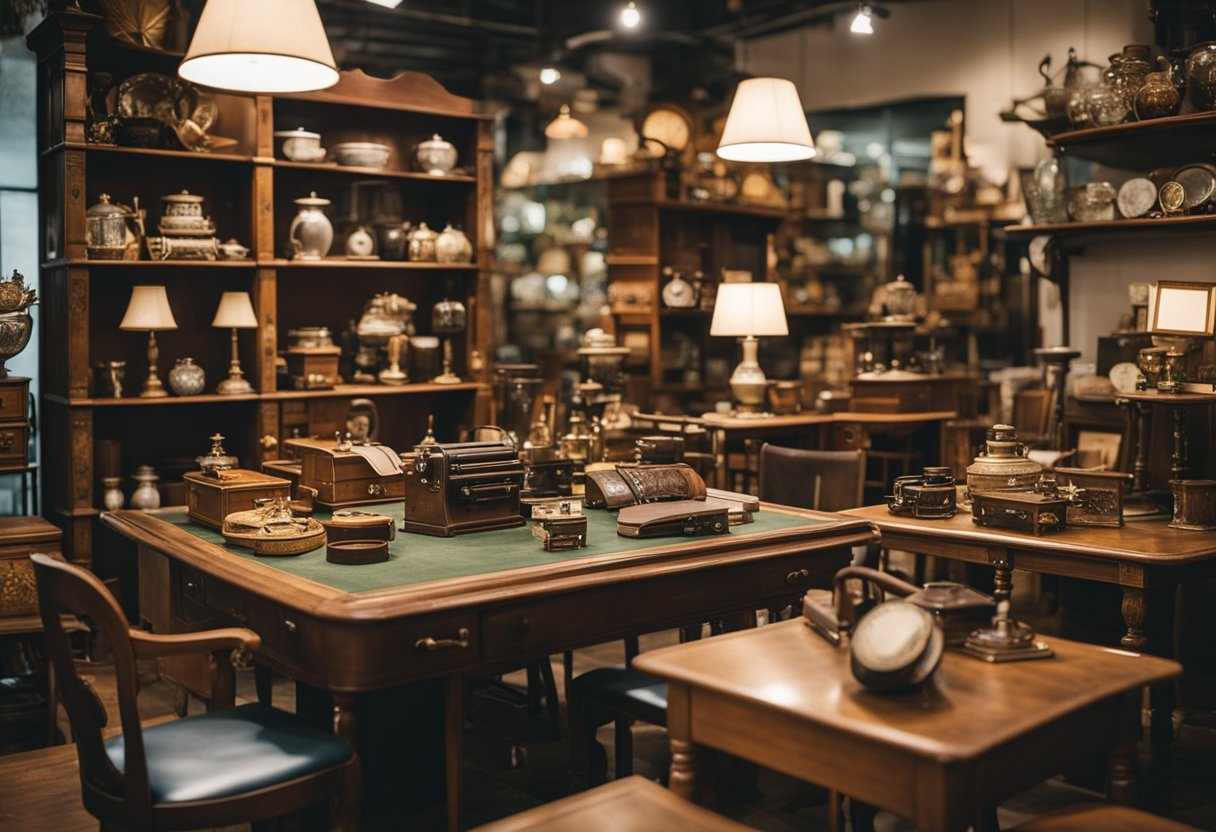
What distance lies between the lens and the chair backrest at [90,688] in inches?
98.0

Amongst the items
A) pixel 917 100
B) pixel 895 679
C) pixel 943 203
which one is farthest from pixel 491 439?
pixel 917 100

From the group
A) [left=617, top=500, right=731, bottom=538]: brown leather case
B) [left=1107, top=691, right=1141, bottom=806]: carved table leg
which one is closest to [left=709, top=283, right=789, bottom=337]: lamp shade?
[left=617, top=500, right=731, bottom=538]: brown leather case

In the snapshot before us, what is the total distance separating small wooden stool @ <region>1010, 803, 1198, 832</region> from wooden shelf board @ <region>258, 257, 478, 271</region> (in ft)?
15.3

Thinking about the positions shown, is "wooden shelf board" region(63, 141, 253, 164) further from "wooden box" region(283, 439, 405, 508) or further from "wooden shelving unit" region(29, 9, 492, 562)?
"wooden box" region(283, 439, 405, 508)

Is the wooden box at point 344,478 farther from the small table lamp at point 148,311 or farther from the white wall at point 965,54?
the white wall at point 965,54

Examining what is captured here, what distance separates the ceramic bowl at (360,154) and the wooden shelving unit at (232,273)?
0.23 feet

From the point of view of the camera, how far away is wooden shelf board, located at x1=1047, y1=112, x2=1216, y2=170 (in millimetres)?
4781

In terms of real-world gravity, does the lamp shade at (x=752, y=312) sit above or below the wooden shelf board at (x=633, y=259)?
below

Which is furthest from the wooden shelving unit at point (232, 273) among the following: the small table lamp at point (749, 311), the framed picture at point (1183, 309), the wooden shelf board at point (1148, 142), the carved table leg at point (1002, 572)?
the framed picture at point (1183, 309)

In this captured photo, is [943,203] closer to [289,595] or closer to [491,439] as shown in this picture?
[491,439]

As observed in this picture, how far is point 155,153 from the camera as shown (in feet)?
18.5

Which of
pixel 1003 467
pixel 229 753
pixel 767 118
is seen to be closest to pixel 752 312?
pixel 767 118

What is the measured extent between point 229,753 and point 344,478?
1289 millimetres

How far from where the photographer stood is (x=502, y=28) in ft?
34.6
